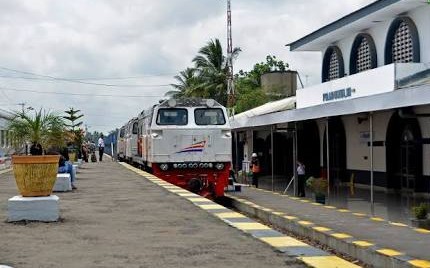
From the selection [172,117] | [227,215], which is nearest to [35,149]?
[227,215]

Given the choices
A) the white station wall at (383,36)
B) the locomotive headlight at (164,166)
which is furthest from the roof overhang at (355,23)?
the locomotive headlight at (164,166)

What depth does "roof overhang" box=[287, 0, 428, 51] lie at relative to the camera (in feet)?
72.7

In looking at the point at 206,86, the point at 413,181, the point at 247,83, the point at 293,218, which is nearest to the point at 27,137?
the point at 293,218

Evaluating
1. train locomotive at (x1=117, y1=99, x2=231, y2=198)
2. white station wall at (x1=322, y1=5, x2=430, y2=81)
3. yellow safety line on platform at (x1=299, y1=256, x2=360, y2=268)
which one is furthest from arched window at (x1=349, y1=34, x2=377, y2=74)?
yellow safety line on platform at (x1=299, y1=256, x2=360, y2=268)

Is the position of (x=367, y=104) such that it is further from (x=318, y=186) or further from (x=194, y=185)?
(x=194, y=185)

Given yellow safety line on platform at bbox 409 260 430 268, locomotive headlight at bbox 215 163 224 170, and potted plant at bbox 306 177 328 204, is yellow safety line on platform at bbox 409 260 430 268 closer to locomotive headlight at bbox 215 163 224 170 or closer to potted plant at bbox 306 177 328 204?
potted plant at bbox 306 177 328 204

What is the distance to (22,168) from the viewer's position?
420 inches

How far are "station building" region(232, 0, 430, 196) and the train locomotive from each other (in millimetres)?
2482

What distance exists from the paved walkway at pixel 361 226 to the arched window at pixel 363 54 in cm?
751

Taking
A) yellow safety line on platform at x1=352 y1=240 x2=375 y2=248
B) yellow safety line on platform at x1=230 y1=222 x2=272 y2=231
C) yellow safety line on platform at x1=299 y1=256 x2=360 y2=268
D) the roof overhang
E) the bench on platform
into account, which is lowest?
yellow safety line on platform at x1=352 y1=240 x2=375 y2=248

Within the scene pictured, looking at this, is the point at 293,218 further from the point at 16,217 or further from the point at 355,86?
the point at 355,86

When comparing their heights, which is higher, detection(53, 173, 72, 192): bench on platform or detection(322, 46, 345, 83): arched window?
detection(322, 46, 345, 83): arched window

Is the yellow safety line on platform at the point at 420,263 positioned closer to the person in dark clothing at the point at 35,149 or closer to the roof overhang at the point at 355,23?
the person in dark clothing at the point at 35,149

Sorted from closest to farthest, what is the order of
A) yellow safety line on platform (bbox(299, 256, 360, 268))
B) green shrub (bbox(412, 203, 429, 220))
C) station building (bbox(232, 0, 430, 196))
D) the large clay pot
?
yellow safety line on platform (bbox(299, 256, 360, 268)), the large clay pot, green shrub (bbox(412, 203, 429, 220)), station building (bbox(232, 0, 430, 196))
